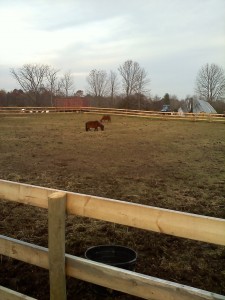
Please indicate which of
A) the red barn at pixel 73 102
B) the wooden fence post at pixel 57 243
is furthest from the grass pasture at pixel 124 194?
the red barn at pixel 73 102

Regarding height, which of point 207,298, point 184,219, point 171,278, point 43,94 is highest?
point 43,94

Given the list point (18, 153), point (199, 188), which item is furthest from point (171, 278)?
point (18, 153)

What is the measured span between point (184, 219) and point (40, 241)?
8.94 feet

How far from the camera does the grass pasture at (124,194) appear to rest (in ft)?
11.3

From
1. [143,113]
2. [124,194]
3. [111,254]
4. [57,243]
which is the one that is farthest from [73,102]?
[57,243]

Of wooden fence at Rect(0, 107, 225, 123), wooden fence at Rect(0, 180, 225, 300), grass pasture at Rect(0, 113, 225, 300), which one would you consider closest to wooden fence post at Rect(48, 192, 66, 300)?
wooden fence at Rect(0, 180, 225, 300)

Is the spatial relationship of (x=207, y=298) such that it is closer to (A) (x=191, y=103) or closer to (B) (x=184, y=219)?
(B) (x=184, y=219)

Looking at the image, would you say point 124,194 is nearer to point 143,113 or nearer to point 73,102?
point 143,113

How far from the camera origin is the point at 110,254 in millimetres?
3594

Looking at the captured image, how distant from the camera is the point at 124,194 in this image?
6102 mm

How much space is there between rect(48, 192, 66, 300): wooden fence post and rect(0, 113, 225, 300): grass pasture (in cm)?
82

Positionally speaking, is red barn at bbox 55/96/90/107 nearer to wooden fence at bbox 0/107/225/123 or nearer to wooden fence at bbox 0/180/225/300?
wooden fence at bbox 0/107/225/123

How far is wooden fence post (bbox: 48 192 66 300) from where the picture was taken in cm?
229

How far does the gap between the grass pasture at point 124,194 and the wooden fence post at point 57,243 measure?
0.82m
